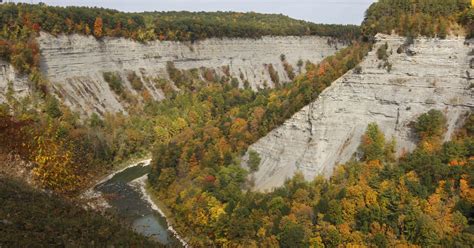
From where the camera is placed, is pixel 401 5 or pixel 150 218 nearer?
pixel 401 5

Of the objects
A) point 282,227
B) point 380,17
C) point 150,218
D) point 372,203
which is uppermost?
point 380,17

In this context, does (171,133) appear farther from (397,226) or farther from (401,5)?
(397,226)

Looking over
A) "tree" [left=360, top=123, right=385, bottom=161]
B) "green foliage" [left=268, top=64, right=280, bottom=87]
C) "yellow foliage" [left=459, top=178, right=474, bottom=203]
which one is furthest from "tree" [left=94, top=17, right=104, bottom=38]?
"yellow foliage" [left=459, top=178, right=474, bottom=203]

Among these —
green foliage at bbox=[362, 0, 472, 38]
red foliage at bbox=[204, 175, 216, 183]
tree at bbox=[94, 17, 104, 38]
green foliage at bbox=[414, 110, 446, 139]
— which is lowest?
red foliage at bbox=[204, 175, 216, 183]

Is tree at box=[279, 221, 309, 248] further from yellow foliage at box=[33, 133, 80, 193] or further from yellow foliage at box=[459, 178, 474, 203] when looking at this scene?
yellow foliage at box=[33, 133, 80, 193]

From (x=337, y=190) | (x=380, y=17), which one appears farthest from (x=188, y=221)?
(x=380, y=17)
